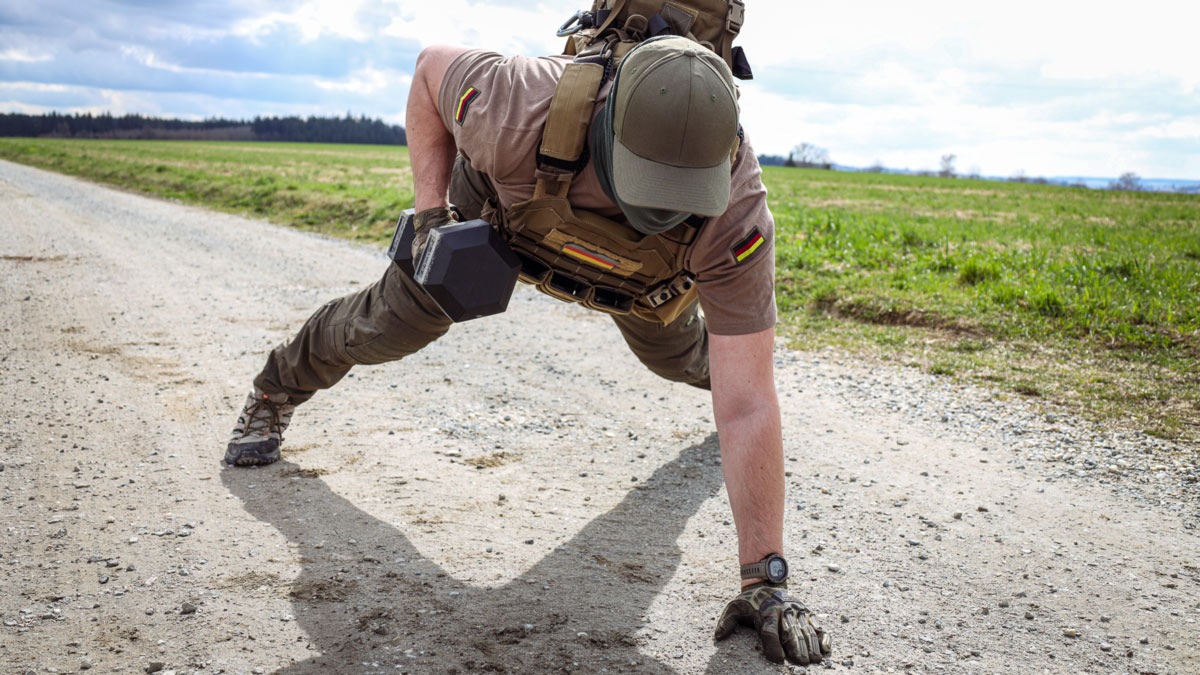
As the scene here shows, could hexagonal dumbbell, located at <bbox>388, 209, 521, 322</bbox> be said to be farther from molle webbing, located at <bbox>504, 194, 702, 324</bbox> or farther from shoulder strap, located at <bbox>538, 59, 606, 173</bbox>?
shoulder strap, located at <bbox>538, 59, 606, 173</bbox>

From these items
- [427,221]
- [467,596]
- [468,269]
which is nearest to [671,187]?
[468,269]

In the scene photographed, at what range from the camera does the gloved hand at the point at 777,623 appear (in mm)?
2688

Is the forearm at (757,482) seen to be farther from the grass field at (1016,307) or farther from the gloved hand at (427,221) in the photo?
the grass field at (1016,307)

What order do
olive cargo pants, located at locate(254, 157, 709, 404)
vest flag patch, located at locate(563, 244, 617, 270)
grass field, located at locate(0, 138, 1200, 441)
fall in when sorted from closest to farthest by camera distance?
vest flag patch, located at locate(563, 244, 617, 270)
olive cargo pants, located at locate(254, 157, 709, 404)
grass field, located at locate(0, 138, 1200, 441)

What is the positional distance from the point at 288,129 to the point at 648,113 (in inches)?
5027

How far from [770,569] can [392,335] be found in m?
1.80

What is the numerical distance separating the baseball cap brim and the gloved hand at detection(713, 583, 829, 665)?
48.7 inches

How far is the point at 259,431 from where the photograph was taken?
165 inches

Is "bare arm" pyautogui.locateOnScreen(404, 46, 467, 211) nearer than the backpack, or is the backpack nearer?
the backpack

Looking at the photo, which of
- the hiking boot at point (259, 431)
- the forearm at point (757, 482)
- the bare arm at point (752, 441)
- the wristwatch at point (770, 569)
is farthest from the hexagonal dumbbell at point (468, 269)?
the hiking boot at point (259, 431)

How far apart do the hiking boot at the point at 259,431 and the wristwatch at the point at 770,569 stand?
246 cm

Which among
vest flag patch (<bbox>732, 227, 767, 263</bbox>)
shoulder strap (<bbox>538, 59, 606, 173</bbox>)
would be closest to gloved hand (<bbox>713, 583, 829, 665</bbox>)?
vest flag patch (<bbox>732, 227, 767, 263</bbox>)

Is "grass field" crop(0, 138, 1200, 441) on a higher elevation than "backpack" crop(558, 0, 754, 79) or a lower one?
lower

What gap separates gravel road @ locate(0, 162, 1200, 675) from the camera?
108 inches
